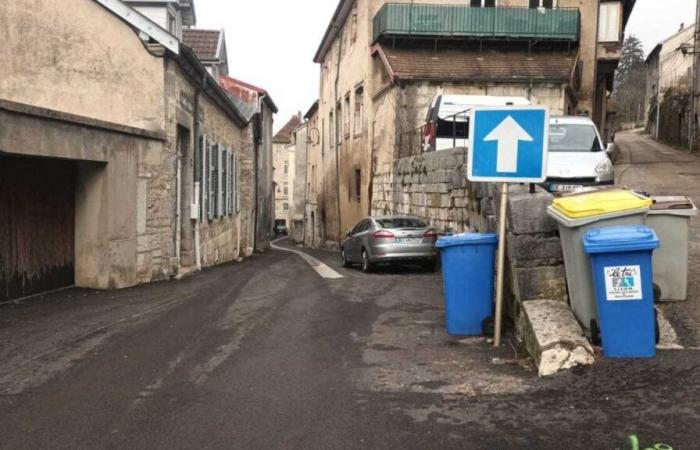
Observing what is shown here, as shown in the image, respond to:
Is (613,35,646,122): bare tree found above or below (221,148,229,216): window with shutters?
above

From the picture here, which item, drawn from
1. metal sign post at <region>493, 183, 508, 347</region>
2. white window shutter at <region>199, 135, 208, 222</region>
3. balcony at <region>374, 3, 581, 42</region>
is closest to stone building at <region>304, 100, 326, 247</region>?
balcony at <region>374, 3, 581, 42</region>

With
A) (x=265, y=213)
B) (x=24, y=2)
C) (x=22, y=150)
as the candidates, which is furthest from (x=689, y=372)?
(x=265, y=213)

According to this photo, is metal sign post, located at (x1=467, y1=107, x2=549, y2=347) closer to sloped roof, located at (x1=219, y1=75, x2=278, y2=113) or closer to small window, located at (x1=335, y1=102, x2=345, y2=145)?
sloped roof, located at (x1=219, y1=75, x2=278, y2=113)

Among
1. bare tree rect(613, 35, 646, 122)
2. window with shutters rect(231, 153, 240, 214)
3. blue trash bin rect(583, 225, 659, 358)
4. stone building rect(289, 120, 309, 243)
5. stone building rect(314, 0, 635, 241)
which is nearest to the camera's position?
blue trash bin rect(583, 225, 659, 358)

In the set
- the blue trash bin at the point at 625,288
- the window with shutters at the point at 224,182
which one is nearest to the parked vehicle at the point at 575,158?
the blue trash bin at the point at 625,288

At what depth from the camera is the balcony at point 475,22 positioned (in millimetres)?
24062

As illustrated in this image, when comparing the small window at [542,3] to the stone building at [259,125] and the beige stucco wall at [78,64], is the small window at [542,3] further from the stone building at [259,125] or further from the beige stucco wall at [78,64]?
the beige stucco wall at [78,64]

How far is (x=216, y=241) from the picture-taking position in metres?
18.9

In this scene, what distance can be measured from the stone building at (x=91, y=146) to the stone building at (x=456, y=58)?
1030 centimetres

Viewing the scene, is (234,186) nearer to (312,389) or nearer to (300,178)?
(312,389)

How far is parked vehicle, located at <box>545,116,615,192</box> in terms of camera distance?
1262 cm

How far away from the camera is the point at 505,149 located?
20.9 feet

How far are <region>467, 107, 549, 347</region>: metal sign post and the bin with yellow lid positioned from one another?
19.5 inches

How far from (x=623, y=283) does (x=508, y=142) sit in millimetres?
1842
